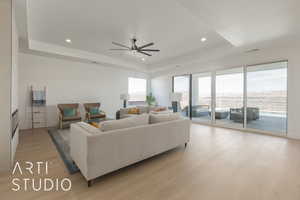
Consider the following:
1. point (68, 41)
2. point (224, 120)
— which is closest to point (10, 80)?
point (68, 41)

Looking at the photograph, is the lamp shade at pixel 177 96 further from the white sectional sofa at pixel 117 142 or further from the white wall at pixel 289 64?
the white sectional sofa at pixel 117 142

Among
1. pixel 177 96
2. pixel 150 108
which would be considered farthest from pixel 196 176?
pixel 150 108

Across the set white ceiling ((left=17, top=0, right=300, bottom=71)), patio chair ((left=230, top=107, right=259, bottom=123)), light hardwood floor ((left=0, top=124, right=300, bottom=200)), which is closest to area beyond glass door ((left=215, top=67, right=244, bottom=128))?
patio chair ((left=230, top=107, right=259, bottom=123))

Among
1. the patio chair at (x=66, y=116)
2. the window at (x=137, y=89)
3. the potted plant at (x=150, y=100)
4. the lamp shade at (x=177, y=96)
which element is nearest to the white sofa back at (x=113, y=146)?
the lamp shade at (x=177, y=96)

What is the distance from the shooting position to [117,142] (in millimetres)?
1994

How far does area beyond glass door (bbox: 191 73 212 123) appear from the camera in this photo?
5824 millimetres

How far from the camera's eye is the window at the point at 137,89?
25.8 feet

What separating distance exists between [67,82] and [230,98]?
6.58 metres

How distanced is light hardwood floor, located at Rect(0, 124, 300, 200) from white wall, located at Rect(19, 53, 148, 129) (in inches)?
93.2

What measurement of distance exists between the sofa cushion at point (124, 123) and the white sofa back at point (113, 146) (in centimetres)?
8

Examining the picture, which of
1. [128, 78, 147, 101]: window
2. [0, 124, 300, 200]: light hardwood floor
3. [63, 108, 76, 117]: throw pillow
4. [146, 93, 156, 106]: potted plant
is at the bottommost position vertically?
[0, 124, 300, 200]: light hardwood floor

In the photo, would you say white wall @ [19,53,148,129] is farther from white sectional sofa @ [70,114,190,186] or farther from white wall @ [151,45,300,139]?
white wall @ [151,45,300,139]

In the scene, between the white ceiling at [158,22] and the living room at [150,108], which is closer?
the living room at [150,108]

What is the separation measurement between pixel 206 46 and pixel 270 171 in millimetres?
4031
